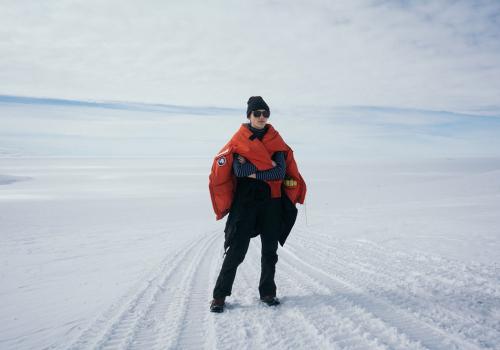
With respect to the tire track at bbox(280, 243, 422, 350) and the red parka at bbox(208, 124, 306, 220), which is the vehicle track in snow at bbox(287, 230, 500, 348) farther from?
the red parka at bbox(208, 124, 306, 220)

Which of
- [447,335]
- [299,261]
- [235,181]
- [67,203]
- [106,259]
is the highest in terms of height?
[235,181]

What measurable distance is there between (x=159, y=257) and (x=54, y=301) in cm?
273

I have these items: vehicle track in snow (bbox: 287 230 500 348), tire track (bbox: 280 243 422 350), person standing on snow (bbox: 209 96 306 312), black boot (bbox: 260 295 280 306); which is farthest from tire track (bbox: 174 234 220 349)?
vehicle track in snow (bbox: 287 230 500 348)

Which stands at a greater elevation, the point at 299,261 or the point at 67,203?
the point at 299,261

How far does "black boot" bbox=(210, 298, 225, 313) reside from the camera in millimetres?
3639

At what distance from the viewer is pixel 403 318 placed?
3.30 m

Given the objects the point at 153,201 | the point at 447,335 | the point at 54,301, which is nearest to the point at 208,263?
the point at 54,301

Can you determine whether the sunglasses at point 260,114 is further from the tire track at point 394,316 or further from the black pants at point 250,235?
the tire track at point 394,316

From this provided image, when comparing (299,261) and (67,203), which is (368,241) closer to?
(299,261)

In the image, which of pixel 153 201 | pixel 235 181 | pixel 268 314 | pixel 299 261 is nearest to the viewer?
pixel 268 314

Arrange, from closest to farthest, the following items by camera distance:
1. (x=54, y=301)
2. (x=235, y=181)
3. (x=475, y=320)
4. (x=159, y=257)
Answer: (x=475, y=320), (x=235, y=181), (x=54, y=301), (x=159, y=257)

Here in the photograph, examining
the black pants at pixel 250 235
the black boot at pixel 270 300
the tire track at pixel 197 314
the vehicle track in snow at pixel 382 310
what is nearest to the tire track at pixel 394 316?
the vehicle track in snow at pixel 382 310

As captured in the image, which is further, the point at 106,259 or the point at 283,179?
the point at 106,259

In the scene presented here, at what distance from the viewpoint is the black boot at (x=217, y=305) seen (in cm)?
364
